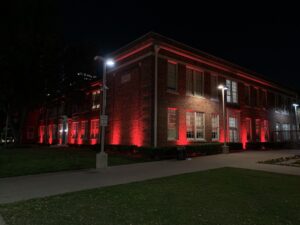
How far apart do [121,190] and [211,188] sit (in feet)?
9.51

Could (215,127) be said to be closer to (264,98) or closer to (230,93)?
(230,93)

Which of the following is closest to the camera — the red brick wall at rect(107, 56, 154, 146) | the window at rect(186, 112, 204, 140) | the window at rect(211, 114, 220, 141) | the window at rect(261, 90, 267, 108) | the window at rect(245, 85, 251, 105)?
the red brick wall at rect(107, 56, 154, 146)

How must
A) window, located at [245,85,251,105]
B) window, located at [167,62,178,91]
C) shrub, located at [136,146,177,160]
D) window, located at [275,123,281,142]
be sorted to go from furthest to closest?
1. window, located at [275,123,281,142]
2. window, located at [245,85,251,105]
3. window, located at [167,62,178,91]
4. shrub, located at [136,146,177,160]

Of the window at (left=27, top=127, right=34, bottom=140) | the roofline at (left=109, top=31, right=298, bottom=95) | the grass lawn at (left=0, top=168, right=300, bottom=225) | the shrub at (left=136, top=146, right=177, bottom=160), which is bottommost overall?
the grass lawn at (left=0, top=168, right=300, bottom=225)

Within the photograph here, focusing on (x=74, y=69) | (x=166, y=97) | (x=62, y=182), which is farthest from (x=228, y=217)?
A: (x=74, y=69)

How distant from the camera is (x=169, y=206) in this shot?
5.87 m

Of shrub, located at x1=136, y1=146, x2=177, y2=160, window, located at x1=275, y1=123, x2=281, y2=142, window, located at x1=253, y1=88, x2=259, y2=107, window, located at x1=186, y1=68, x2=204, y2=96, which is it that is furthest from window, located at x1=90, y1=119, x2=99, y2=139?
window, located at x1=275, y1=123, x2=281, y2=142

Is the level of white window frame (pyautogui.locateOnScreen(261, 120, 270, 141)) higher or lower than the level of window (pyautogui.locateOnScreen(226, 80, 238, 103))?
lower

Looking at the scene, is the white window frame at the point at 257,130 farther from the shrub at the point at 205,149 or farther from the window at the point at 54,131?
the window at the point at 54,131

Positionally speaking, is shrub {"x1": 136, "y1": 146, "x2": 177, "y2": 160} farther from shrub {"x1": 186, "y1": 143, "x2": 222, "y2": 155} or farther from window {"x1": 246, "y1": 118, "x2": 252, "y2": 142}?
window {"x1": 246, "y1": 118, "x2": 252, "y2": 142}

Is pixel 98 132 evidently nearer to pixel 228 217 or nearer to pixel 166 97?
pixel 166 97

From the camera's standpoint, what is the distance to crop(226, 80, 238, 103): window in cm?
2614

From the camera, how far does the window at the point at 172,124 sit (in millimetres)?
19734

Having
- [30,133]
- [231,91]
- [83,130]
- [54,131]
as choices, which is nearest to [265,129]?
[231,91]
